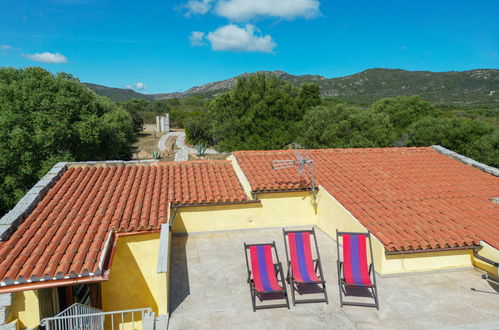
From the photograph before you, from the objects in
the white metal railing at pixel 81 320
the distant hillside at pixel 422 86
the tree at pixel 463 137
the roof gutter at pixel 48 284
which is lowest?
the white metal railing at pixel 81 320

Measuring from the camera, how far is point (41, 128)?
18016 millimetres

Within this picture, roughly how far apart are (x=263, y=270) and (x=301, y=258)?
89cm

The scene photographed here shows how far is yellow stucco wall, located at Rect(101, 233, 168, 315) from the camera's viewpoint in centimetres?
669

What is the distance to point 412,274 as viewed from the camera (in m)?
7.14

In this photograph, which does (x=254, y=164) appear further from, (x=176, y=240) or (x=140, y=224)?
(x=140, y=224)

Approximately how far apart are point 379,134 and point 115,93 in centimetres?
10884

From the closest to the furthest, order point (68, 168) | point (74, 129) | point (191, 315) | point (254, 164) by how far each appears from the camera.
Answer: point (191, 315), point (68, 168), point (254, 164), point (74, 129)

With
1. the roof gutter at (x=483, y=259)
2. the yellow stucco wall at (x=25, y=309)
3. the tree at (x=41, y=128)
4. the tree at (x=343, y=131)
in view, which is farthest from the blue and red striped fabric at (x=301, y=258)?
the tree at (x=41, y=128)

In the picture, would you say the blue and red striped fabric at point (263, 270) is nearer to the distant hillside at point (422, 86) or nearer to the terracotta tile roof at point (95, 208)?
the terracotta tile roof at point (95, 208)

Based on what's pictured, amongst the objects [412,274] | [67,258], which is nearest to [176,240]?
[67,258]

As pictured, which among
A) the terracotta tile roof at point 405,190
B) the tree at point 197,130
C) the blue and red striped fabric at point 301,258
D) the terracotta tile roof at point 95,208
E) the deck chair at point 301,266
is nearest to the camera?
the terracotta tile roof at point 95,208

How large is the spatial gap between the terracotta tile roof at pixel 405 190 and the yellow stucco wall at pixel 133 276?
3730 mm

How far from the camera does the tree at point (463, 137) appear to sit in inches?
754

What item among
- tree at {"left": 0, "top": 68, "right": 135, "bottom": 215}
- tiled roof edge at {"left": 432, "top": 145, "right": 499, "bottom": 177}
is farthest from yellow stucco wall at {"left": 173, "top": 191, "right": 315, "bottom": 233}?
tree at {"left": 0, "top": 68, "right": 135, "bottom": 215}
